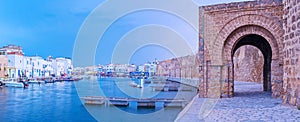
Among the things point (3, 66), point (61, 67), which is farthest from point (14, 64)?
point (61, 67)

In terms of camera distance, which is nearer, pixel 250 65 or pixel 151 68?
pixel 250 65

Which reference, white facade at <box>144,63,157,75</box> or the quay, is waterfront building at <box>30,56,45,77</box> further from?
the quay

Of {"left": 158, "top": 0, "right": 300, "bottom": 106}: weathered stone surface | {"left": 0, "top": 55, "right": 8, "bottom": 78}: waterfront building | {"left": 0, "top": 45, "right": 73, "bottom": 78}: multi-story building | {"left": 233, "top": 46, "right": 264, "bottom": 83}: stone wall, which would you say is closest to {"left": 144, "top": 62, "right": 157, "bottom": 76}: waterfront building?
{"left": 0, "top": 45, "right": 73, "bottom": 78}: multi-story building

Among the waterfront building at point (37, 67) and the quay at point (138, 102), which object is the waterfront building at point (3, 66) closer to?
the waterfront building at point (37, 67)

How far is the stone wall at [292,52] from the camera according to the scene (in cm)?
686

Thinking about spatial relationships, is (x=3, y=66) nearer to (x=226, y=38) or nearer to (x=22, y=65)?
(x=22, y=65)

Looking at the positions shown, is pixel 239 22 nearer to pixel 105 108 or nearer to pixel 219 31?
pixel 219 31

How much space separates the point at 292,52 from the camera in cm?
724

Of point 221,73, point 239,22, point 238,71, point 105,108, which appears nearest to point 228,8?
point 239,22

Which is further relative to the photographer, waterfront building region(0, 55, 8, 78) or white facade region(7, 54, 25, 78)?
white facade region(7, 54, 25, 78)

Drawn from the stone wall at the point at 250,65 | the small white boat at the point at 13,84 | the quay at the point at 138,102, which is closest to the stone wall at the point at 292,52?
the quay at the point at 138,102

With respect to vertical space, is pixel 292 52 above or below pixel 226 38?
below

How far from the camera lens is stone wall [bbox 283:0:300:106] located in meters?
6.86

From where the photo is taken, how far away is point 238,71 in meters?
28.8
